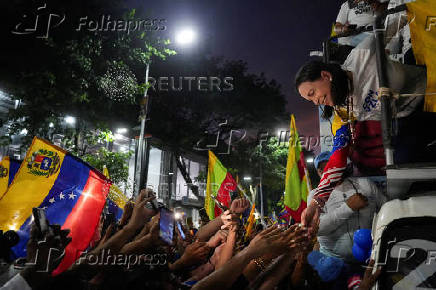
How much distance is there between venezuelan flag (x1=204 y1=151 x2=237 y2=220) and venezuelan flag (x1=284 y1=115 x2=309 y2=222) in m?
3.11

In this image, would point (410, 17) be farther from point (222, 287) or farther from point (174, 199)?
point (174, 199)

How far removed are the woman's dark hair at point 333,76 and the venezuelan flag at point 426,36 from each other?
59 cm

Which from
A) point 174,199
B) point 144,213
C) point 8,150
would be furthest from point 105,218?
point 174,199

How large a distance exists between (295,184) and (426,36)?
199 inches

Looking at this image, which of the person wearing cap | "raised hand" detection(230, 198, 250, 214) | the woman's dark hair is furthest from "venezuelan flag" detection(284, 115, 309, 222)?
the woman's dark hair

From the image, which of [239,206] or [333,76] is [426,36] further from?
[239,206]

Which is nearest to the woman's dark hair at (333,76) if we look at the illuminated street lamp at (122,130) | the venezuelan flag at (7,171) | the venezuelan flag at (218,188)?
the venezuelan flag at (7,171)

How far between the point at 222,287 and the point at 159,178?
71.1 feet

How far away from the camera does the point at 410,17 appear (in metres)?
2.53

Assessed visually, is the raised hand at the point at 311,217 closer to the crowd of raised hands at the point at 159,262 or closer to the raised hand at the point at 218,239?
the crowd of raised hands at the point at 159,262

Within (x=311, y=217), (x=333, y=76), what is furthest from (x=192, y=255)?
(x=333, y=76)

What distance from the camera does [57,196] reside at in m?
4.79

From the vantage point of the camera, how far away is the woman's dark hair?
292cm

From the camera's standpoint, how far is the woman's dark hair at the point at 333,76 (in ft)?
9.57
